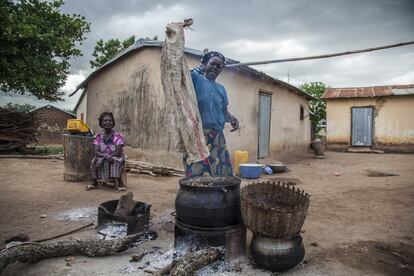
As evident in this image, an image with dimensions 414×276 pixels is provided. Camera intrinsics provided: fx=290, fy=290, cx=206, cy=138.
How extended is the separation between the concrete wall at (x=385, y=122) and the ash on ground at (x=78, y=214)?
16308 millimetres

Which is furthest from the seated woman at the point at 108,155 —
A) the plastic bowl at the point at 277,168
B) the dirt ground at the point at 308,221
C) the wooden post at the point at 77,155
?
the plastic bowl at the point at 277,168

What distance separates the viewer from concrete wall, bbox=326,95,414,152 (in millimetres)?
15734

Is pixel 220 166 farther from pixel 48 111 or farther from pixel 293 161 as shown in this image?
pixel 48 111

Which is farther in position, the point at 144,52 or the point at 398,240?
the point at 144,52

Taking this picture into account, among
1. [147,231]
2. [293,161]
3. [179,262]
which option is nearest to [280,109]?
[293,161]

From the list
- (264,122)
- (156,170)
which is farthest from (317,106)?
(156,170)

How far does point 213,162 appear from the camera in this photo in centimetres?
358

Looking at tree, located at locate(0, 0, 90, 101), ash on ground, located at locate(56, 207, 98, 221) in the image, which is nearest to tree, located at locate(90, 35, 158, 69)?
tree, located at locate(0, 0, 90, 101)

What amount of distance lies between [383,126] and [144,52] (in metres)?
14.1

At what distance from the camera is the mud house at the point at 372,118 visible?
15.8 metres

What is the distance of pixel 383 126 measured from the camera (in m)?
16.2

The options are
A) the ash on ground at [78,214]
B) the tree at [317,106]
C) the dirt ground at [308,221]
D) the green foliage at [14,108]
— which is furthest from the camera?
the tree at [317,106]

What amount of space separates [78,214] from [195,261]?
2.40 m

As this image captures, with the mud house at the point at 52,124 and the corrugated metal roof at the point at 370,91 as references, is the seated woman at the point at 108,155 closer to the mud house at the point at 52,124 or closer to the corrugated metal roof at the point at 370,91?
the corrugated metal roof at the point at 370,91
